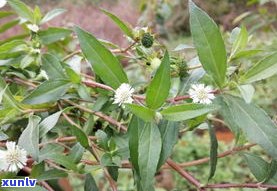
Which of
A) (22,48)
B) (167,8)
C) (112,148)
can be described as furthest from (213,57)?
(167,8)

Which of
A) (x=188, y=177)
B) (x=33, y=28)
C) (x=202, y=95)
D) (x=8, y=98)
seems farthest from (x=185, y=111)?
(x=33, y=28)

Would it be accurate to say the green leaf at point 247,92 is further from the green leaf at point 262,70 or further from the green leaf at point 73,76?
the green leaf at point 73,76

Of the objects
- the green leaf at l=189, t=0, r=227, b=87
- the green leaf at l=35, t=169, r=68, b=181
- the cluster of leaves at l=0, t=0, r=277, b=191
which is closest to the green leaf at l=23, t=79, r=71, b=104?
the cluster of leaves at l=0, t=0, r=277, b=191

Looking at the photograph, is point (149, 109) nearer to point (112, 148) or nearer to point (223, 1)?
point (112, 148)

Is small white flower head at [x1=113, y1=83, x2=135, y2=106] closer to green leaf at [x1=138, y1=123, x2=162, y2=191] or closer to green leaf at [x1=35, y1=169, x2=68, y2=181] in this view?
green leaf at [x1=138, y1=123, x2=162, y2=191]

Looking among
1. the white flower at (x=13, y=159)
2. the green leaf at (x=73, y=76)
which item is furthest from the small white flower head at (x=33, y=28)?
the white flower at (x=13, y=159)

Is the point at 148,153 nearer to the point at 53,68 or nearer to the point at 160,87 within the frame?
the point at 160,87
